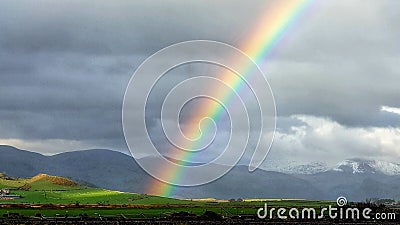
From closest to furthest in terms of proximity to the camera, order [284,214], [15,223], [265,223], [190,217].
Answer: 1. [15,223]
2. [265,223]
3. [190,217]
4. [284,214]

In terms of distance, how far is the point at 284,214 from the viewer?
16875 centimetres

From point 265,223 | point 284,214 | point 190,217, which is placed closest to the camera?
point 265,223

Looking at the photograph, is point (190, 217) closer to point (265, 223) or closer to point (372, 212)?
point (265, 223)

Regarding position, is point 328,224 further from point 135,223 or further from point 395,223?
point 135,223

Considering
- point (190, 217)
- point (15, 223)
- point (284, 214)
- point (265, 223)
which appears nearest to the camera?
point (15, 223)

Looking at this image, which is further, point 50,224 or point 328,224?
point 328,224

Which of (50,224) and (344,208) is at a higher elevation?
(344,208)

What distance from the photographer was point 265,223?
134 meters

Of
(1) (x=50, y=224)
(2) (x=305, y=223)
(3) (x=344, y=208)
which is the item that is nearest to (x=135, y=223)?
(1) (x=50, y=224)

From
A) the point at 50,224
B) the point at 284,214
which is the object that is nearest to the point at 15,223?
the point at 50,224

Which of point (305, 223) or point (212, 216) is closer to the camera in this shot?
point (305, 223)

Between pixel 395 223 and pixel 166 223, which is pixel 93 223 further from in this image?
pixel 395 223

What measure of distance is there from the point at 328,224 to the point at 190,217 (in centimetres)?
3222

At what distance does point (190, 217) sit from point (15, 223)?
4143cm
